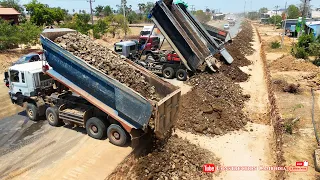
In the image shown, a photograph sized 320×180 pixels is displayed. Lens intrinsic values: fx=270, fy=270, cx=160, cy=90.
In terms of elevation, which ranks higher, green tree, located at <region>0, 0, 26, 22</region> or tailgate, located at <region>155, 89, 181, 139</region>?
green tree, located at <region>0, 0, 26, 22</region>

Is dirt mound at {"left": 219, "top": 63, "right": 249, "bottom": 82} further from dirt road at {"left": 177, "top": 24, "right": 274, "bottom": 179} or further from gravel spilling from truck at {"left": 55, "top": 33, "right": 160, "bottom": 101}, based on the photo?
gravel spilling from truck at {"left": 55, "top": 33, "right": 160, "bottom": 101}

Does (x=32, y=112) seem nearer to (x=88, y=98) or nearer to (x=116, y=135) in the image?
(x=88, y=98)

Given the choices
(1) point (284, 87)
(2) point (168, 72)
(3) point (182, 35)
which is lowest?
(1) point (284, 87)

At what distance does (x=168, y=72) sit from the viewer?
1630cm

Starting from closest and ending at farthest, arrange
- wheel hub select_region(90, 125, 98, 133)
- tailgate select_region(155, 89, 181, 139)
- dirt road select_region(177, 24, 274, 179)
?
tailgate select_region(155, 89, 181, 139) < dirt road select_region(177, 24, 274, 179) < wheel hub select_region(90, 125, 98, 133)

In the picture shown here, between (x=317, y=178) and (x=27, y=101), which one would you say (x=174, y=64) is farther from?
(x=317, y=178)

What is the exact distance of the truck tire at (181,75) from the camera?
617 inches

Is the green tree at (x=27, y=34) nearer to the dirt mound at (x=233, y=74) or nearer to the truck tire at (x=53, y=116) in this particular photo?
the truck tire at (x=53, y=116)

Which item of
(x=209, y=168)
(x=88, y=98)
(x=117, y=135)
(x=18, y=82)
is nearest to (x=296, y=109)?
(x=209, y=168)

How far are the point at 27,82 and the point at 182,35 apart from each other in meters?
7.82

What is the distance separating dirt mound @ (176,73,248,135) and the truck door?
5.64m

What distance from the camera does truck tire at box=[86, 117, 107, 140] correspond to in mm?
8430

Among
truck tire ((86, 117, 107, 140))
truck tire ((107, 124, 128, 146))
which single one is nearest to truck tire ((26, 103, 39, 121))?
truck tire ((86, 117, 107, 140))

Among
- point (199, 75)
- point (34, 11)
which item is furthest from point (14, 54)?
point (34, 11)
